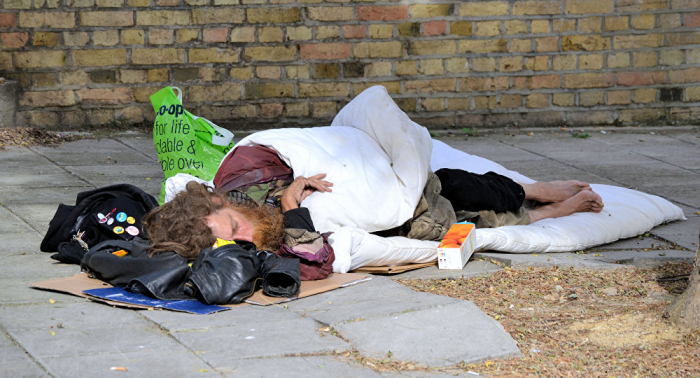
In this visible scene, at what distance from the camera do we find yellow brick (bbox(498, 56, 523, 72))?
745cm

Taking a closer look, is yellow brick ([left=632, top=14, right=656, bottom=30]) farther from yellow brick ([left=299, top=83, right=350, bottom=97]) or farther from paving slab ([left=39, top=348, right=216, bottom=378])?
paving slab ([left=39, top=348, right=216, bottom=378])

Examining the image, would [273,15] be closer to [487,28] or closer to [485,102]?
[487,28]

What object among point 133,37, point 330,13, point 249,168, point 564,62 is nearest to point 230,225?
point 249,168

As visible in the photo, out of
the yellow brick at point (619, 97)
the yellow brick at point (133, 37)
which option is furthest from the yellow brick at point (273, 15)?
the yellow brick at point (619, 97)

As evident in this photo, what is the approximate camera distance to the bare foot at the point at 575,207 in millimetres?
4504

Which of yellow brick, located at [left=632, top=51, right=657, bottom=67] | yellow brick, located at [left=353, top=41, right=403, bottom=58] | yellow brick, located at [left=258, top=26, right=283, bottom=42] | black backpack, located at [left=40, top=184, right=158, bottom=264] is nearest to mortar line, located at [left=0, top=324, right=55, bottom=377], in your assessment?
black backpack, located at [left=40, top=184, right=158, bottom=264]

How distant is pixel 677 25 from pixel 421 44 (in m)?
2.50

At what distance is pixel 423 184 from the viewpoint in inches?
154

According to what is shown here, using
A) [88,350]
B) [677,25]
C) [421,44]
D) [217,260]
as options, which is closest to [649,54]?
[677,25]

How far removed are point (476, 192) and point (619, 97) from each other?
162 inches

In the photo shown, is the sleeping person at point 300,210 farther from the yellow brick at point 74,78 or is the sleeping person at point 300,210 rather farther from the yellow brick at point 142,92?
the yellow brick at point 74,78

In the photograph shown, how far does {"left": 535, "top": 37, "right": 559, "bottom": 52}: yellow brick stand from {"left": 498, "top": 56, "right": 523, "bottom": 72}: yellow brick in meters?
0.20

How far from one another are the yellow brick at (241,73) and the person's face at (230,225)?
12.2 ft

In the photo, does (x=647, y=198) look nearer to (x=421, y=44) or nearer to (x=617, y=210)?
(x=617, y=210)
